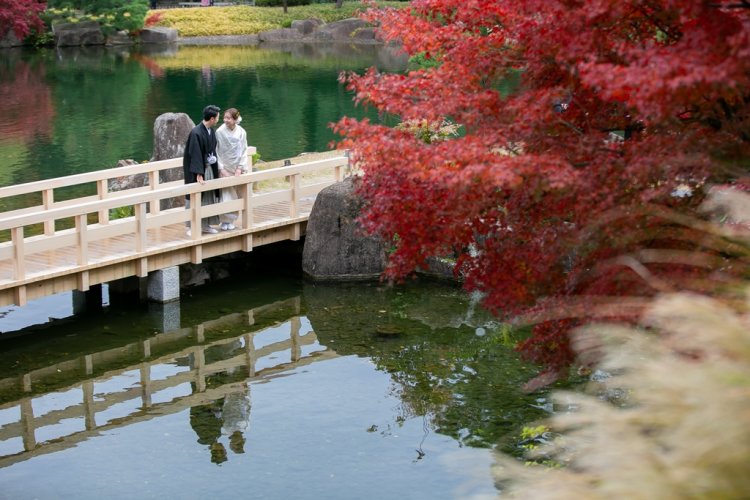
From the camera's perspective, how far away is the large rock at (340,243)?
46.6ft

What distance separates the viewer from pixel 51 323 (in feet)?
41.4

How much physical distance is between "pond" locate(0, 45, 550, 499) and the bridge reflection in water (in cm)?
2

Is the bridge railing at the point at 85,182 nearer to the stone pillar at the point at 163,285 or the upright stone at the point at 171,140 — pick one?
the upright stone at the point at 171,140

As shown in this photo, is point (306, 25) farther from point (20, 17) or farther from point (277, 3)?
point (20, 17)

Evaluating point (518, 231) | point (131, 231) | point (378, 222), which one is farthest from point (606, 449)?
point (131, 231)

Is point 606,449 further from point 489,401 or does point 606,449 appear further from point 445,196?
point 489,401

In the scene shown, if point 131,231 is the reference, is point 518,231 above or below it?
above

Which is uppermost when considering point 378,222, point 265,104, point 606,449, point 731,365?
point 731,365

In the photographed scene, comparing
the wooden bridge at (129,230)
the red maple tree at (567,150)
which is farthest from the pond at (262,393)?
the red maple tree at (567,150)

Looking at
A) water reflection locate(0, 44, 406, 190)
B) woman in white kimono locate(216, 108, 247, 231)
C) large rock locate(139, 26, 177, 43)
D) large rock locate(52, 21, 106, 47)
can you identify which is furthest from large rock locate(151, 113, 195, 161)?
large rock locate(139, 26, 177, 43)

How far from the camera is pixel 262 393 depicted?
10.7m

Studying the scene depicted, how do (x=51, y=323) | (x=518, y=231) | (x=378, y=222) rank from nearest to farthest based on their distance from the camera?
(x=518, y=231)
(x=378, y=222)
(x=51, y=323)

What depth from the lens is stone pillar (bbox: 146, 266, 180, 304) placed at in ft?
43.0

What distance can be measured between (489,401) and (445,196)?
12.4 feet
